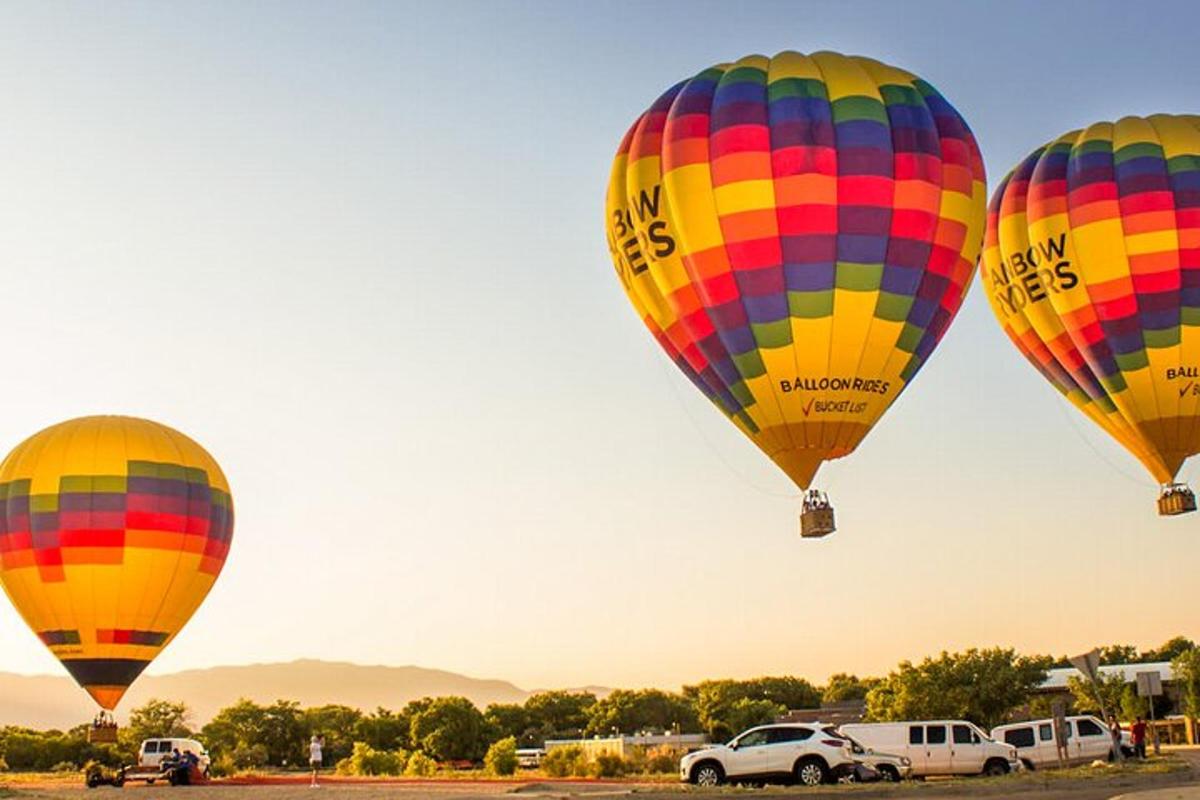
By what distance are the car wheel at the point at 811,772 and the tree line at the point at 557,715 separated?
22.4 metres

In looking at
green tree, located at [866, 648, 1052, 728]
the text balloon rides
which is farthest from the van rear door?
green tree, located at [866, 648, 1052, 728]

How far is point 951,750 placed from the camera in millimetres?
34188

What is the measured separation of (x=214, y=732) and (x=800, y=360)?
73.7 metres

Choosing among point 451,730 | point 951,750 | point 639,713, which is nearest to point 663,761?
point 951,750

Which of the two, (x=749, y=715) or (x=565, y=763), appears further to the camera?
(x=749, y=715)

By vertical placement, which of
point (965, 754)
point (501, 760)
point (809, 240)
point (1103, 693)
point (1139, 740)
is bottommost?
point (501, 760)

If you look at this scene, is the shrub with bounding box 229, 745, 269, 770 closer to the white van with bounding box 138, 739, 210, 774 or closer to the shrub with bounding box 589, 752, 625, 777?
the white van with bounding box 138, 739, 210, 774

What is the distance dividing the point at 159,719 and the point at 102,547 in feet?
194

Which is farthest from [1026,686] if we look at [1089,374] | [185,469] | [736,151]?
[736,151]

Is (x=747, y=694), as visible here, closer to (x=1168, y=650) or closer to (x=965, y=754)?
(x=1168, y=650)

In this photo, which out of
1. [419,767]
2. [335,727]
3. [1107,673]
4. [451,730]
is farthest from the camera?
[335,727]

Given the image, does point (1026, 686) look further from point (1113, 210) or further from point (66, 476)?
point (66, 476)

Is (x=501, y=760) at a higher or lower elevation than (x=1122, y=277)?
lower

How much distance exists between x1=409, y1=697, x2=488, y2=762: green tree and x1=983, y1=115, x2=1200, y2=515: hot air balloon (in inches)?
2432
